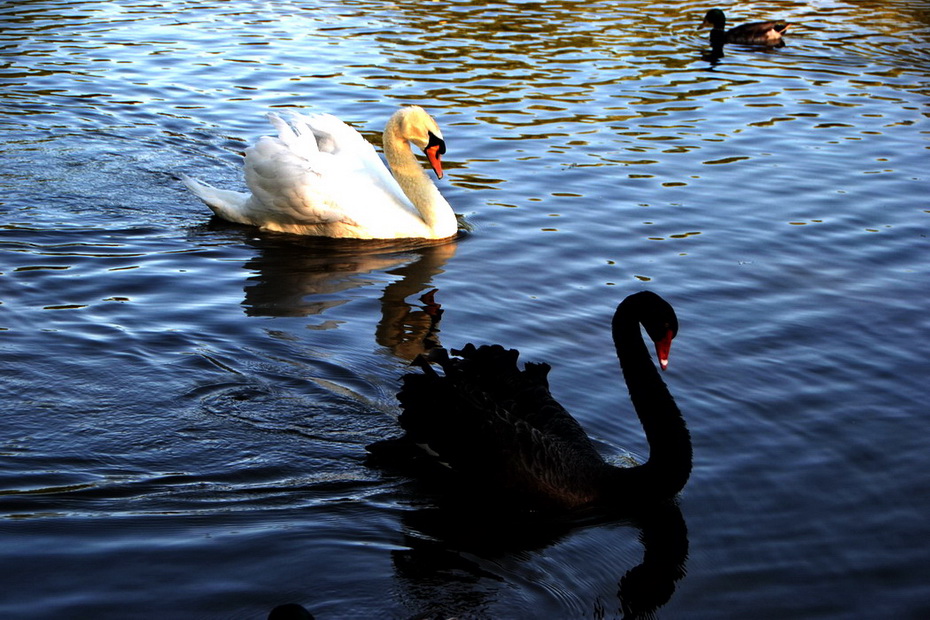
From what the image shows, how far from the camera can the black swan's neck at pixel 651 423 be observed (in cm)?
544

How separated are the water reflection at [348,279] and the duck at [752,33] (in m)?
9.28

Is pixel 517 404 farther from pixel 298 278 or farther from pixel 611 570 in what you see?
pixel 298 278

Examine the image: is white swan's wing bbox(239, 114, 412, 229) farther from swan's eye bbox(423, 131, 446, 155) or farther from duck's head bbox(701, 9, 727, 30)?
duck's head bbox(701, 9, 727, 30)

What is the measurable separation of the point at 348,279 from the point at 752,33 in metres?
10.4

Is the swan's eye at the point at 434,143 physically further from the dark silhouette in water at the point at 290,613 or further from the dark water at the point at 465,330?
the dark silhouette in water at the point at 290,613

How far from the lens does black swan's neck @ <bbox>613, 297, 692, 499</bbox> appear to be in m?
5.44

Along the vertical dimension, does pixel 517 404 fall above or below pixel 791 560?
above

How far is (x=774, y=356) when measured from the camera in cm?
726

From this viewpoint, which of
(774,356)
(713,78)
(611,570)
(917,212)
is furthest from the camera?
(713,78)

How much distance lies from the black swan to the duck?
12557 mm

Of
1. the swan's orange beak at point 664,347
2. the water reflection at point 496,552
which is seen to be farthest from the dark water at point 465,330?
the swan's orange beak at point 664,347

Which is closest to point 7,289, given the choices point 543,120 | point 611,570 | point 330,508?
point 330,508

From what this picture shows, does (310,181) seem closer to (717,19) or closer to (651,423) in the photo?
(651,423)

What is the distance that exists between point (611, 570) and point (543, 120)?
8.52 metres
